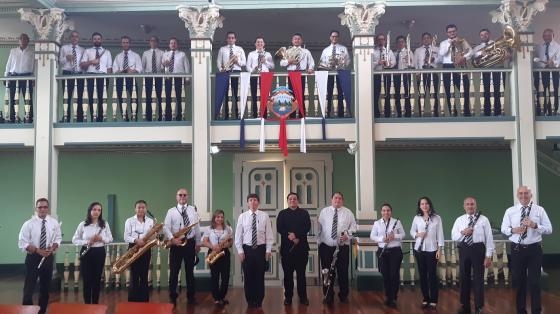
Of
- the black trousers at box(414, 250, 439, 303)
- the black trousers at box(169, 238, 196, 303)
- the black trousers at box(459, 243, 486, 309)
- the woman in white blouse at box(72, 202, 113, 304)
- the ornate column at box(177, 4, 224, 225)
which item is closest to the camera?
the black trousers at box(459, 243, 486, 309)

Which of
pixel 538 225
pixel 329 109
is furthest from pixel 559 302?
pixel 329 109

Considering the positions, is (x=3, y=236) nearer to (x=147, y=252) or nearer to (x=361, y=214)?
(x=147, y=252)

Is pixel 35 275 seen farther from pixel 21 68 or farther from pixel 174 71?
pixel 21 68

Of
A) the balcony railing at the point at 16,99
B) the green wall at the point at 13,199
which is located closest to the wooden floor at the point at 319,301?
the green wall at the point at 13,199

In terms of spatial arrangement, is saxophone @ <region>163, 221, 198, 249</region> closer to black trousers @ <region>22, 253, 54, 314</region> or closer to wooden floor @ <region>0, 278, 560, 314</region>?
wooden floor @ <region>0, 278, 560, 314</region>

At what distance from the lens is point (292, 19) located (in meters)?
11.3

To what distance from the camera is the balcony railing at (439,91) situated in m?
9.65

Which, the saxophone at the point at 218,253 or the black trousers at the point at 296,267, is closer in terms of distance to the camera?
the black trousers at the point at 296,267

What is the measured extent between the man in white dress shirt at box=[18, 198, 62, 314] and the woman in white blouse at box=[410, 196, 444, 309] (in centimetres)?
503

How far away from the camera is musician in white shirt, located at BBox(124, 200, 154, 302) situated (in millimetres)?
7742

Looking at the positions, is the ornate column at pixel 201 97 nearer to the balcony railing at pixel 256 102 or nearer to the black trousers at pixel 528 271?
the balcony railing at pixel 256 102

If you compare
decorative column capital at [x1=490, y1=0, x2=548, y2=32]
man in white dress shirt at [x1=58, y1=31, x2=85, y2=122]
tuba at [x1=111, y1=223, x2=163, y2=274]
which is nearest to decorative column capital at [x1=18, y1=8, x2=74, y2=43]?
man in white dress shirt at [x1=58, y1=31, x2=85, y2=122]

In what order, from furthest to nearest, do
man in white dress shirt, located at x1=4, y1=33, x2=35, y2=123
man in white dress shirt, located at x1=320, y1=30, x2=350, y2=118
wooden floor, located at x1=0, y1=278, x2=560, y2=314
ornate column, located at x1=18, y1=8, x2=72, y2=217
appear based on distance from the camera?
1. man in white dress shirt, located at x1=4, y1=33, x2=35, y2=123
2. man in white dress shirt, located at x1=320, y1=30, x2=350, y2=118
3. ornate column, located at x1=18, y1=8, x2=72, y2=217
4. wooden floor, located at x1=0, y1=278, x2=560, y2=314

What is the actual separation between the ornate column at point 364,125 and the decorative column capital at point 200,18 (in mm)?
2383
